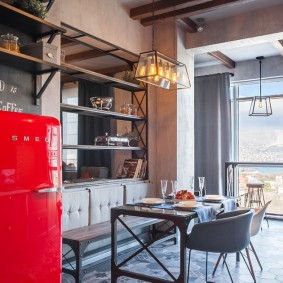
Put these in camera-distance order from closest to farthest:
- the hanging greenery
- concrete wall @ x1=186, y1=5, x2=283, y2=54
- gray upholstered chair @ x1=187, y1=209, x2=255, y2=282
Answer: the hanging greenery < gray upholstered chair @ x1=187, y1=209, x2=255, y2=282 < concrete wall @ x1=186, y1=5, x2=283, y2=54

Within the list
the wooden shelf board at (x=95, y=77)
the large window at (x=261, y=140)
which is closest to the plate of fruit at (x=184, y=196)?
the wooden shelf board at (x=95, y=77)

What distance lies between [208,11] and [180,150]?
6.15 feet

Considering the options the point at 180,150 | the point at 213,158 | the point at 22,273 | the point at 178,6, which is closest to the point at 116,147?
the point at 180,150

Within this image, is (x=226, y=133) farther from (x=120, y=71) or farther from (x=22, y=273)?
(x=22, y=273)

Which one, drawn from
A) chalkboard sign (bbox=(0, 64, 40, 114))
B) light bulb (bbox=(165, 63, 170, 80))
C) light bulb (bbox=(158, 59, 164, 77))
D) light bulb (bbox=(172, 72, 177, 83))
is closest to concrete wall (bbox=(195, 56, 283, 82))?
light bulb (bbox=(172, 72, 177, 83))

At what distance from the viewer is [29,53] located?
298 centimetres

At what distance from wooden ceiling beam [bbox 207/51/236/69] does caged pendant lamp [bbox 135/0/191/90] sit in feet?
8.45

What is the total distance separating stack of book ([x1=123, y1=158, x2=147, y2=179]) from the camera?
4800 mm

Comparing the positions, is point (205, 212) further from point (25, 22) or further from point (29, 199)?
point (25, 22)

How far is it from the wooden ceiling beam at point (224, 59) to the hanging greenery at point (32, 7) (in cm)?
368

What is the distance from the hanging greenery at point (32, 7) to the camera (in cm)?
288

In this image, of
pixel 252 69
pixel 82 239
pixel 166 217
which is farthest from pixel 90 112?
pixel 252 69

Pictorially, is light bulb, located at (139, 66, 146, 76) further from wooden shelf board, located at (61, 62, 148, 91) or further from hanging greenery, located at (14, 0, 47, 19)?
hanging greenery, located at (14, 0, 47, 19)

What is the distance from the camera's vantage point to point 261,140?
Answer: 23.2 feet
